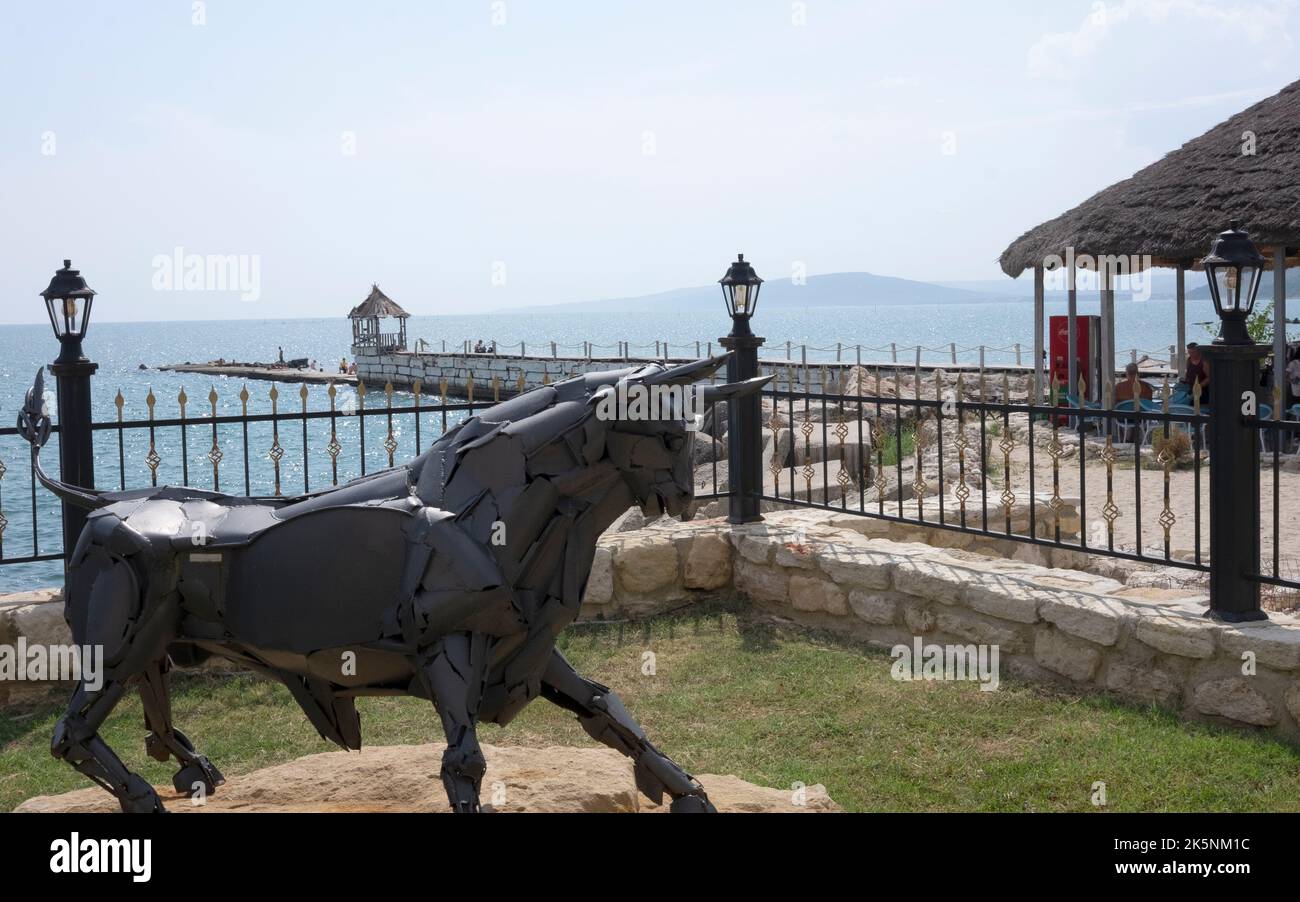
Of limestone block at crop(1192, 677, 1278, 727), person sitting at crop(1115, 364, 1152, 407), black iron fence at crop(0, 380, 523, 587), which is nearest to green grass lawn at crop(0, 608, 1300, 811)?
limestone block at crop(1192, 677, 1278, 727)

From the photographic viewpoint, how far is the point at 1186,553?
955cm

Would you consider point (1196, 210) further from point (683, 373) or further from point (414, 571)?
point (414, 571)

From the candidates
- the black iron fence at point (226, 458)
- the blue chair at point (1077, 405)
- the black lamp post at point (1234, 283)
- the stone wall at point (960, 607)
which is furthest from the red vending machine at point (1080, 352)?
the black lamp post at point (1234, 283)

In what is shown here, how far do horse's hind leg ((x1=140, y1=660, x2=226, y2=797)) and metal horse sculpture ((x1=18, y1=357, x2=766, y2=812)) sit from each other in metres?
0.20

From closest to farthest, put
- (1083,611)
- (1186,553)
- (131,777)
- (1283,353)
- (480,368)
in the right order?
1. (131,777)
2. (1083,611)
3. (1186,553)
4. (1283,353)
5. (480,368)

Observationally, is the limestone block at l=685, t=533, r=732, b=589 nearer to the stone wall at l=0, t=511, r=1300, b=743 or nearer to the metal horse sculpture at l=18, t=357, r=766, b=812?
the stone wall at l=0, t=511, r=1300, b=743

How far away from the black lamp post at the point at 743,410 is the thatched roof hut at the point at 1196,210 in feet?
26.0

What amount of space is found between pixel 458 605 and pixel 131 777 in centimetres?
125

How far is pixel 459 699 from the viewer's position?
365 cm

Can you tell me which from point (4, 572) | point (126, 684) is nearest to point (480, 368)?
point (4, 572)

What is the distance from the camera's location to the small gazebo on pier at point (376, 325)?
176 feet

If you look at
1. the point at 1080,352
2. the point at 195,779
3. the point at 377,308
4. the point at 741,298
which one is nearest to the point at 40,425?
the point at 195,779
